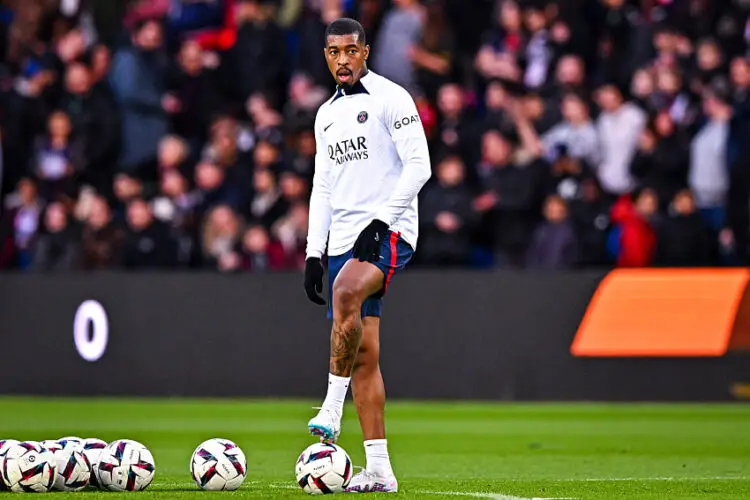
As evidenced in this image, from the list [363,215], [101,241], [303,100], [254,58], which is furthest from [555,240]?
[363,215]

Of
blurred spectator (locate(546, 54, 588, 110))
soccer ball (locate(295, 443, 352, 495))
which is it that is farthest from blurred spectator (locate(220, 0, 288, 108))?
soccer ball (locate(295, 443, 352, 495))

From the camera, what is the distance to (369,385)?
843 centimetres

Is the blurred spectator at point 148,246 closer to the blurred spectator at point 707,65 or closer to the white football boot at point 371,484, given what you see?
the blurred spectator at point 707,65

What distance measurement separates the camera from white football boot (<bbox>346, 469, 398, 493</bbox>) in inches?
328

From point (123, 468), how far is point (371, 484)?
4.33 ft

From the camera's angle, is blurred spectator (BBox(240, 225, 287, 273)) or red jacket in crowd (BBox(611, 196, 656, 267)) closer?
red jacket in crowd (BBox(611, 196, 656, 267))

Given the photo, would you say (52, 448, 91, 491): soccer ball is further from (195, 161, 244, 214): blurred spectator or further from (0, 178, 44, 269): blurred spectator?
(0, 178, 44, 269): blurred spectator

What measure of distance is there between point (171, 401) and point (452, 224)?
12.0ft

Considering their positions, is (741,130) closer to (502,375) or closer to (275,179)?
(502,375)

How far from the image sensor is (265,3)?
67.8 ft

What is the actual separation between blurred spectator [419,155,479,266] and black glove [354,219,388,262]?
8.64 m

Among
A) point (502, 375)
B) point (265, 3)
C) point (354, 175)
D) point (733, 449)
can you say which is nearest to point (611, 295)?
point (502, 375)

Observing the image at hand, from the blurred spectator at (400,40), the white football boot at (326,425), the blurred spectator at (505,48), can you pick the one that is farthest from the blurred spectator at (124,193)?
the white football boot at (326,425)

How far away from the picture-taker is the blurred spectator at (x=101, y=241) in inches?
718
